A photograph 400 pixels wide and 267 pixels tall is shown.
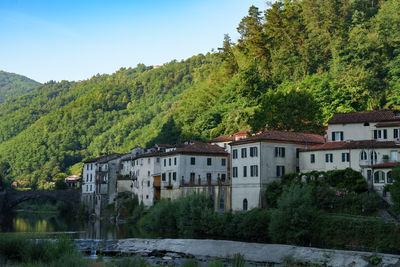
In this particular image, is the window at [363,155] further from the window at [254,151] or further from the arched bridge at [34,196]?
the arched bridge at [34,196]

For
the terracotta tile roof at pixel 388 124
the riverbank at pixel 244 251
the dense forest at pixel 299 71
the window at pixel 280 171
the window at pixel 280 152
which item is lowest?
the riverbank at pixel 244 251

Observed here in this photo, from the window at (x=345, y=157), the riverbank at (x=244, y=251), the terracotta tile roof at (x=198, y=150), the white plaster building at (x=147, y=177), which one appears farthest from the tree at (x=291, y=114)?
the riverbank at (x=244, y=251)

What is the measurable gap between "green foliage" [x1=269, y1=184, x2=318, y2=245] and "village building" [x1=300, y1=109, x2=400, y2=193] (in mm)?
7480

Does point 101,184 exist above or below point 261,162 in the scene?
below

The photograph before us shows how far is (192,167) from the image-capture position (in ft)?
225

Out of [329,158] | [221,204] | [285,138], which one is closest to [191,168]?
[221,204]

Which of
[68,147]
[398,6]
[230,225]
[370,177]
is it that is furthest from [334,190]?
[68,147]

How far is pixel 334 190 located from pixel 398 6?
2165 inches

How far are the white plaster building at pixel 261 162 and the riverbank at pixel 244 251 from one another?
40.6 feet

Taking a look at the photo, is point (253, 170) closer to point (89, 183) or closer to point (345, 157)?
point (345, 157)

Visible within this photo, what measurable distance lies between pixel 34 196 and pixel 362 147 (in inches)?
3031

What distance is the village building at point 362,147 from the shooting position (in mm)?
46625

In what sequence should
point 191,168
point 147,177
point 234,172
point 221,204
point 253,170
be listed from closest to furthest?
1. point 253,170
2. point 234,172
3. point 221,204
4. point 191,168
5. point 147,177

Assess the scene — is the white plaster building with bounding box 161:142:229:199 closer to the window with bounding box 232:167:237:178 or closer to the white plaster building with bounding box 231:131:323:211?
the window with bounding box 232:167:237:178
